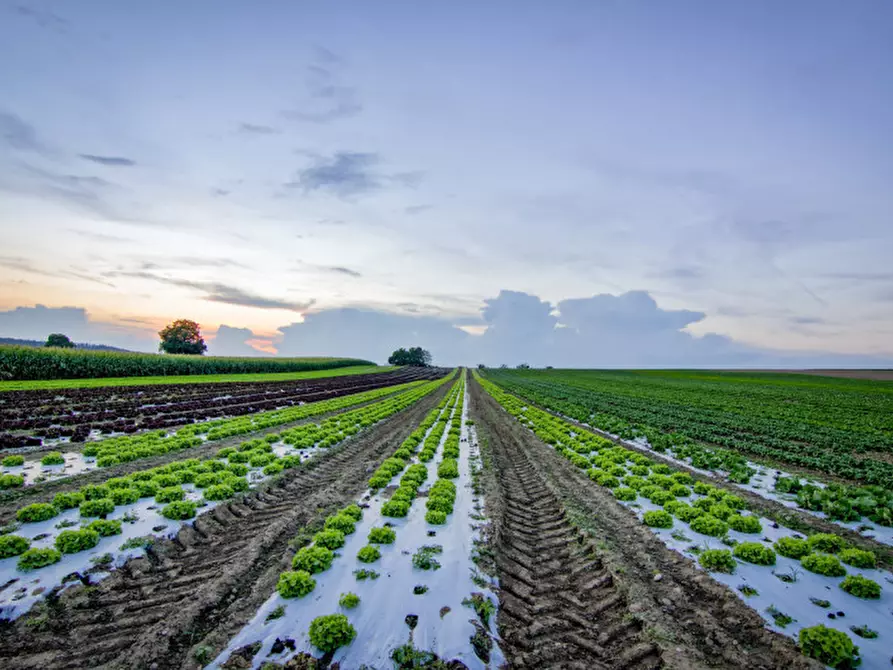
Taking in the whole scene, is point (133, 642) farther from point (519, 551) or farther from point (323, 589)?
point (519, 551)

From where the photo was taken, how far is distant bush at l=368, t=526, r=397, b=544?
982 cm

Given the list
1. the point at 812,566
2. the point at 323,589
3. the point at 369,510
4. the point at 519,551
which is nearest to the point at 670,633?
the point at 519,551

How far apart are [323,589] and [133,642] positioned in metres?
3.12

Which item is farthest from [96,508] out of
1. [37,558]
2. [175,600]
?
[175,600]

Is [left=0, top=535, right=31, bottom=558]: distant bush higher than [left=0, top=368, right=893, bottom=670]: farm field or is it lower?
higher

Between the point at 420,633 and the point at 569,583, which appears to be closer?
the point at 420,633

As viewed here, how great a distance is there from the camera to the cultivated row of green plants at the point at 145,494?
8578 millimetres

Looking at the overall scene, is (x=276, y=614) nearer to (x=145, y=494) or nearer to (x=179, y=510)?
(x=179, y=510)

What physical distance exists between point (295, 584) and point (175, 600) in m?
2.44

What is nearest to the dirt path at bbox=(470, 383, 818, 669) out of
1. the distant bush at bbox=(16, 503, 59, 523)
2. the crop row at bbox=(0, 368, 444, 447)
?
the distant bush at bbox=(16, 503, 59, 523)

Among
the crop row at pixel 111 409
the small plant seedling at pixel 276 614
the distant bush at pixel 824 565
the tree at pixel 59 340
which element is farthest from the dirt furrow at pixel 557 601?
the tree at pixel 59 340

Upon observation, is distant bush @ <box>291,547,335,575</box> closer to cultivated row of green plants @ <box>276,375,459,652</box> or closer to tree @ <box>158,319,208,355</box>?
cultivated row of green plants @ <box>276,375,459,652</box>

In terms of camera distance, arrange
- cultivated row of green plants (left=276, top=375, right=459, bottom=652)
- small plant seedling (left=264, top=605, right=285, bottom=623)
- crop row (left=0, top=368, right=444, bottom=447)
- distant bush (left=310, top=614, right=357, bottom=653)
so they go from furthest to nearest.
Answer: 1. crop row (left=0, top=368, right=444, bottom=447)
2. small plant seedling (left=264, top=605, right=285, bottom=623)
3. cultivated row of green plants (left=276, top=375, right=459, bottom=652)
4. distant bush (left=310, top=614, right=357, bottom=653)

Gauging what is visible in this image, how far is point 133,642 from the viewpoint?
655 centimetres
